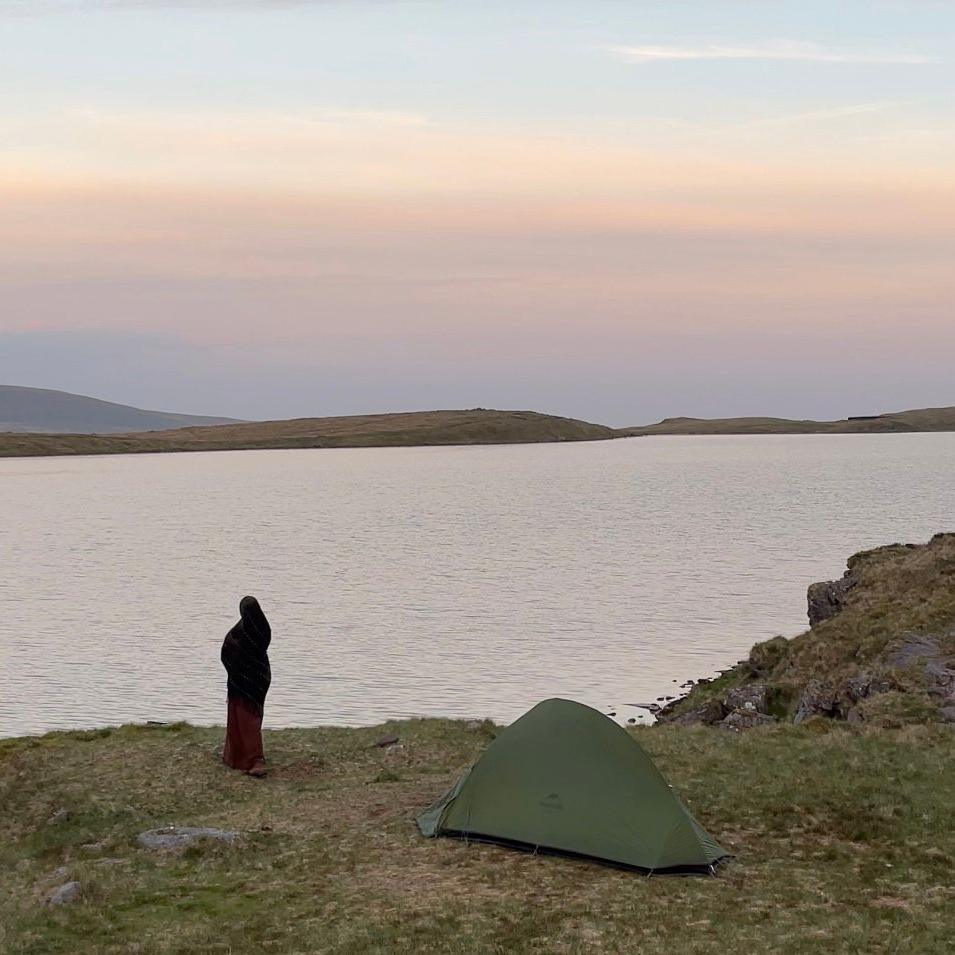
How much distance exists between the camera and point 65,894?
1683 centimetres

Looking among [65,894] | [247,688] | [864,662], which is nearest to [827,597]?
[864,662]

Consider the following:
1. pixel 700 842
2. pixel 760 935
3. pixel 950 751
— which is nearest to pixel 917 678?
pixel 950 751

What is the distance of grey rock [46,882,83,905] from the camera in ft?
54.8

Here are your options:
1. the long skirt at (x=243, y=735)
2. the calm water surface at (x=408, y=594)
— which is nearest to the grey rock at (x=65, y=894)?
the long skirt at (x=243, y=735)

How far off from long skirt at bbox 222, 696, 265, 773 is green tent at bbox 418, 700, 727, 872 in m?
6.15

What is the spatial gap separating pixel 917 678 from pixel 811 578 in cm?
4767

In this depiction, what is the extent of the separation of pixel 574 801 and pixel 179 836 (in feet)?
22.5

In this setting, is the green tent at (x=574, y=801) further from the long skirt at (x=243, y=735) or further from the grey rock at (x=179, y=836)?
the long skirt at (x=243, y=735)

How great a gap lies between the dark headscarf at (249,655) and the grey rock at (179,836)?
4724mm

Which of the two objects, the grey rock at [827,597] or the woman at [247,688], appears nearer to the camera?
the woman at [247,688]

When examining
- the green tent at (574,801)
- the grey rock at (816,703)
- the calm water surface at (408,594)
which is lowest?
the calm water surface at (408,594)

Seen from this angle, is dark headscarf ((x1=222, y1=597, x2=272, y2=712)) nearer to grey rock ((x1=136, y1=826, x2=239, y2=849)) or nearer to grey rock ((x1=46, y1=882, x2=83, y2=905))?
grey rock ((x1=136, y1=826, x2=239, y2=849))

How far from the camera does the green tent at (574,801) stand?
1764 cm

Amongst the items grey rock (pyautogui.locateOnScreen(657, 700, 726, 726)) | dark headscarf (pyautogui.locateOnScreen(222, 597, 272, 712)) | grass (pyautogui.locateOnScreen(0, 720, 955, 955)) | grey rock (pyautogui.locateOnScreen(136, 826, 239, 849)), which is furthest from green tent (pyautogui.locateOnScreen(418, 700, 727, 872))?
grey rock (pyautogui.locateOnScreen(657, 700, 726, 726))
